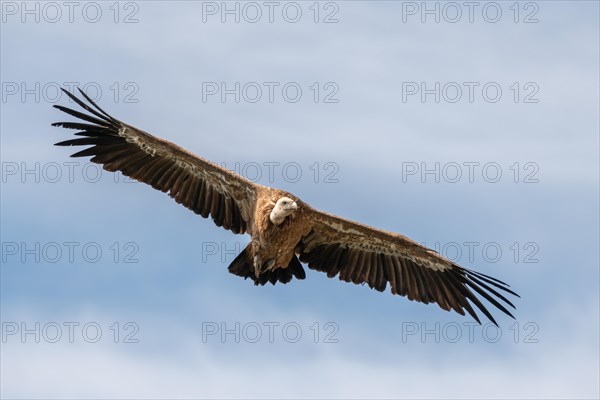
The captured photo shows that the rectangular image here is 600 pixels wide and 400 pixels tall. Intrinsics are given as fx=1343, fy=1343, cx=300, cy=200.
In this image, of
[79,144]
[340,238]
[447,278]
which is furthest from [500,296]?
[79,144]

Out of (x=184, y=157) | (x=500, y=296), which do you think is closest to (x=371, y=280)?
(x=500, y=296)

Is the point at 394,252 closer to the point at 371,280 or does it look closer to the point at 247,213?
the point at 371,280

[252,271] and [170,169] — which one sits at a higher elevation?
[170,169]

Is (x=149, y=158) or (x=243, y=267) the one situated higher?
(x=149, y=158)

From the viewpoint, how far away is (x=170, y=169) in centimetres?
2306

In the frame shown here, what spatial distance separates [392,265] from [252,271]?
2.78 m

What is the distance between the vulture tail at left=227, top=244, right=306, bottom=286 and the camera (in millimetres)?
22719

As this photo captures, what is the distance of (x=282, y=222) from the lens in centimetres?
2233

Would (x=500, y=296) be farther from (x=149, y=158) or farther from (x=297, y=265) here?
(x=149, y=158)

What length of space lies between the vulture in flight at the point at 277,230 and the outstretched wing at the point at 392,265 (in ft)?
0.06

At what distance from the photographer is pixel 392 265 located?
78.8ft

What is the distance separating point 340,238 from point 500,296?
298 cm

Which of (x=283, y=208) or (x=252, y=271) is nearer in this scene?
(x=283, y=208)

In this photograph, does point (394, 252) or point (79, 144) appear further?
point (394, 252)
